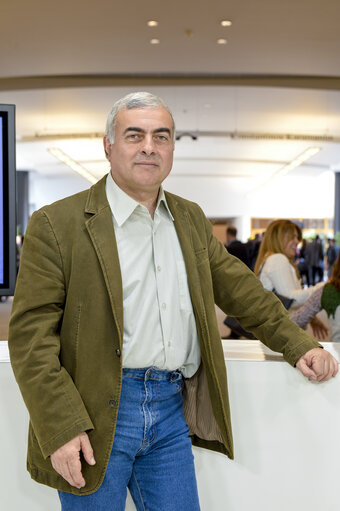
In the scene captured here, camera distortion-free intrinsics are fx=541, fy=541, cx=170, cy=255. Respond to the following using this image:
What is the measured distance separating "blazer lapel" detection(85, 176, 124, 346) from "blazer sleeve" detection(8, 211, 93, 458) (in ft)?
0.32

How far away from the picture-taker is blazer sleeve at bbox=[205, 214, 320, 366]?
61.0 inches

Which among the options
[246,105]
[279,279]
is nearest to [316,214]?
[246,105]

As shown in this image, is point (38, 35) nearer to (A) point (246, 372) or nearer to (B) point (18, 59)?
(B) point (18, 59)

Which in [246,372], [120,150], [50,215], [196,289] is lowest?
[246,372]

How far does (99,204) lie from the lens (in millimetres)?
1350

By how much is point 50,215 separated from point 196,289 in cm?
41

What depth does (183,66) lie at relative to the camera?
7.43 metres

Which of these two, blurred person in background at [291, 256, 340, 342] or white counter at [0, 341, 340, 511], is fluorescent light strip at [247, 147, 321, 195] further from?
white counter at [0, 341, 340, 511]

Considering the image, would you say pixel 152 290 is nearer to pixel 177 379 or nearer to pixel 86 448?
pixel 177 379

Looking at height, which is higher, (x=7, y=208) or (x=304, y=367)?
(x=7, y=208)

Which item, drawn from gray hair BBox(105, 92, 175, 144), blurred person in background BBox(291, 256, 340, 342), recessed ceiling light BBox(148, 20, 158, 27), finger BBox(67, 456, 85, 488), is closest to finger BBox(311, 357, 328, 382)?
finger BBox(67, 456, 85, 488)

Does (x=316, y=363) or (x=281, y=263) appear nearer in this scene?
(x=316, y=363)

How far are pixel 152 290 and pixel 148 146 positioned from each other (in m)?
0.35

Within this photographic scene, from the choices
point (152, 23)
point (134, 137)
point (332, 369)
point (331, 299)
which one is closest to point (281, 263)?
point (331, 299)
